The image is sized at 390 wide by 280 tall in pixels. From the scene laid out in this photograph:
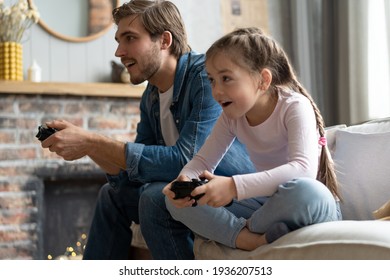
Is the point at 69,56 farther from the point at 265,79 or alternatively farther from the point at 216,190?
the point at 216,190

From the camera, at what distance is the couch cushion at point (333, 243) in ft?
4.09

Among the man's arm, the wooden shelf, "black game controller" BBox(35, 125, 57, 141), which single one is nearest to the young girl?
the man's arm

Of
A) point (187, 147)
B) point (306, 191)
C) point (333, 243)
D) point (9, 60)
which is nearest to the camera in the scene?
point (333, 243)

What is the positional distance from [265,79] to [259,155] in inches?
8.0

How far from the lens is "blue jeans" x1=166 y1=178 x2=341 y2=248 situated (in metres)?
1.45

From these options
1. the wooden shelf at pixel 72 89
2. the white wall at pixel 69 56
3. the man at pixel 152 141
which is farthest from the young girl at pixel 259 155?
the white wall at pixel 69 56

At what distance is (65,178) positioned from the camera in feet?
11.0

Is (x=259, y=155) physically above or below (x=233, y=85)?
below

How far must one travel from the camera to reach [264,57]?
164cm

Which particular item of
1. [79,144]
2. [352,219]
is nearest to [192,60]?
[79,144]

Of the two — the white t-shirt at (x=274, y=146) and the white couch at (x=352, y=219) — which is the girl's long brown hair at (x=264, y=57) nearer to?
the white t-shirt at (x=274, y=146)

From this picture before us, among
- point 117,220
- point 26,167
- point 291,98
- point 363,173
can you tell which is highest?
point 291,98

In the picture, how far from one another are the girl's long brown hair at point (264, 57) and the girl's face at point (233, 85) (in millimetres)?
18

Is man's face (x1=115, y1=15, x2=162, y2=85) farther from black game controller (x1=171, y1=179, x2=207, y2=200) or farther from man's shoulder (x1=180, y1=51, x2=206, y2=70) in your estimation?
black game controller (x1=171, y1=179, x2=207, y2=200)
